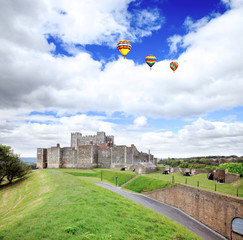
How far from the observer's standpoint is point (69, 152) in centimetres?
6850

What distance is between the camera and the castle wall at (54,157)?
68.9 m

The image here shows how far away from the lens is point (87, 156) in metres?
63.4

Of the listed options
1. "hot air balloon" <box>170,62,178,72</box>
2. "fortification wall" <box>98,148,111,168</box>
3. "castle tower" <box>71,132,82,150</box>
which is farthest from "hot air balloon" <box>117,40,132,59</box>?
"castle tower" <box>71,132,82,150</box>

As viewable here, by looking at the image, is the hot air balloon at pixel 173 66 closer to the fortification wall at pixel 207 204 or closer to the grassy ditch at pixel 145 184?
the grassy ditch at pixel 145 184

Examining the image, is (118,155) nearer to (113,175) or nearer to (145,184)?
(113,175)

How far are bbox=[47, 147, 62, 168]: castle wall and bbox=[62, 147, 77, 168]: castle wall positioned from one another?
4.63ft

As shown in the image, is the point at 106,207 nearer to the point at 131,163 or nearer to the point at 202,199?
the point at 202,199

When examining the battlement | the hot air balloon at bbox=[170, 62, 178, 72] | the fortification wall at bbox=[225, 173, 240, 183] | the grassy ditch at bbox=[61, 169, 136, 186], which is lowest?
the grassy ditch at bbox=[61, 169, 136, 186]

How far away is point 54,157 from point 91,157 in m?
16.1

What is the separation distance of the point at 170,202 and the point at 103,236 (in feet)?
70.9

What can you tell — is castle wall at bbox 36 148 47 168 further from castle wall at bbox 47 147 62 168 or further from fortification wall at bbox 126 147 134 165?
fortification wall at bbox 126 147 134 165

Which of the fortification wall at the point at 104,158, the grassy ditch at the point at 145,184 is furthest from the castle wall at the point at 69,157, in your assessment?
the grassy ditch at the point at 145,184

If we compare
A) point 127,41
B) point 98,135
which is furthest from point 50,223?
point 98,135

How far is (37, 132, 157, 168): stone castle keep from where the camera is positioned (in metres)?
60.1
